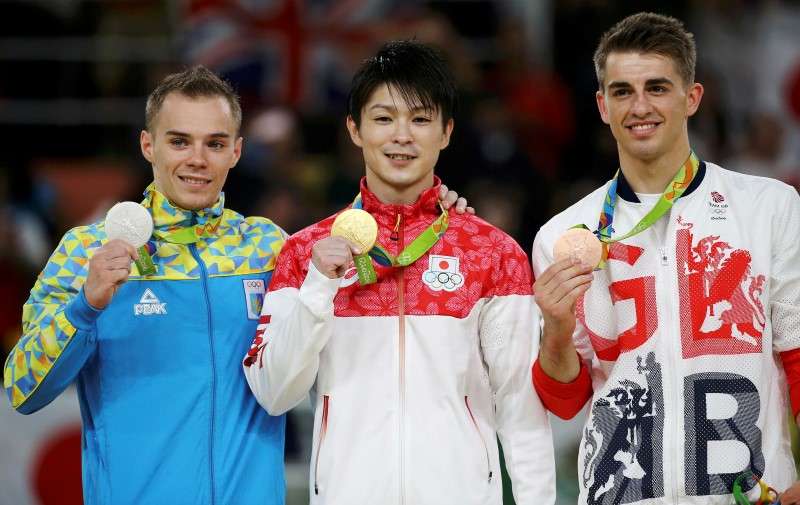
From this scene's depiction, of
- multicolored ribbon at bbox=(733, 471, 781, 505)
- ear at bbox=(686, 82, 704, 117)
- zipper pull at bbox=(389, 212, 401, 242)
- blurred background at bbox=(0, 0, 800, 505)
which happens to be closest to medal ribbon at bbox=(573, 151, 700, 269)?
ear at bbox=(686, 82, 704, 117)

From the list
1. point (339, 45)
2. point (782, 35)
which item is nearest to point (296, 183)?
point (339, 45)

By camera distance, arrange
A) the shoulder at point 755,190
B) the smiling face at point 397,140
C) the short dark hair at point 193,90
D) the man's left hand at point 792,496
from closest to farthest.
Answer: the man's left hand at point 792,496
the shoulder at point 755,190
the smiling face at point 397,140
the short dark hair at point 193,90

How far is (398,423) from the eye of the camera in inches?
178

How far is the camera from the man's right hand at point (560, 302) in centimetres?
439

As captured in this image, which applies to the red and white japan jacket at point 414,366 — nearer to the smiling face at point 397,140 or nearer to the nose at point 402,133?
the smiling face at point 397,140

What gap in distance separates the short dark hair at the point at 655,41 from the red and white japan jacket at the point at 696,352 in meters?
0.39

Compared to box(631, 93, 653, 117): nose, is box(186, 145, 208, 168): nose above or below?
below

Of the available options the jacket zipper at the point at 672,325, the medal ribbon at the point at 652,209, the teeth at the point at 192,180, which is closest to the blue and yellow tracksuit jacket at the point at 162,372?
the teeth at the point at 192,180

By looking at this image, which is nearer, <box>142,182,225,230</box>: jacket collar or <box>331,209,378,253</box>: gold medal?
<box>331,209,378,253</box>: gold medal

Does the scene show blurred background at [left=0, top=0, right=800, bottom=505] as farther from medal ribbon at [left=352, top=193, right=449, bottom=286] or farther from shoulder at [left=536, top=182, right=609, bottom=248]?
medal ribbon at [left=352, top=193, right=449, bottom=286]

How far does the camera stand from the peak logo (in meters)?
4.80

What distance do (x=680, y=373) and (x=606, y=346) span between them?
28 cm

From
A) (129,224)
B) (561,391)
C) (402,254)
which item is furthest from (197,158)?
(561,391)

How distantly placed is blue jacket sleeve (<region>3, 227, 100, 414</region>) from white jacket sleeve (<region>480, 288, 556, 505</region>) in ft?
4.41
